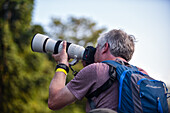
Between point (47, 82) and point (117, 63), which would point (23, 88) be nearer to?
point (47, 82)

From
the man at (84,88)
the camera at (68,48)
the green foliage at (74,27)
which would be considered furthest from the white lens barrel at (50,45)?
the green foliage at (74,27)

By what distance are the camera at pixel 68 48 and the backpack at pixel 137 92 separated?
0.44 m

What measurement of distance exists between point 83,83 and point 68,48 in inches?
20.5

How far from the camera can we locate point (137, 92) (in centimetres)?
126

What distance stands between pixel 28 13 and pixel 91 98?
853 centimetres

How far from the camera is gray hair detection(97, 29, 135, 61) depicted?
1.54 metres

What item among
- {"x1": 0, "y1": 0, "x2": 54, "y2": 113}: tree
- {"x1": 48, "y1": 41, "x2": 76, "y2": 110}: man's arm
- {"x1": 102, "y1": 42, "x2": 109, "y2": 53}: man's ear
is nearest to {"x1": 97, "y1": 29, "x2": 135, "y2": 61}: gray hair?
{"x1": 102, "y1": 42, "x2": 109, "y2": 53}: man's ear

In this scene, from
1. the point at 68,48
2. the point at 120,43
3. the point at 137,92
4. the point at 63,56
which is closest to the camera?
the point at 137,92

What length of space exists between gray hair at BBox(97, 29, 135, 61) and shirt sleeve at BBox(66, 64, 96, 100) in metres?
0.29

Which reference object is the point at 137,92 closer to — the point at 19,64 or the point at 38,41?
the point at 38,41

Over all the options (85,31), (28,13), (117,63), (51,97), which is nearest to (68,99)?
(51,97)

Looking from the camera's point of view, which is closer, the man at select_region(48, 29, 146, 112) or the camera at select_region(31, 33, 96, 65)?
the man at select_region(48, 29, 146, 112)

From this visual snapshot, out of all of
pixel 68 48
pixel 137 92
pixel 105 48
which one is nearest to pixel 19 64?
pixel 68 48

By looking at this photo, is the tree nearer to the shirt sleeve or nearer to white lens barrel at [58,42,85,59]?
white lens barrel at [58,42,85,59]
